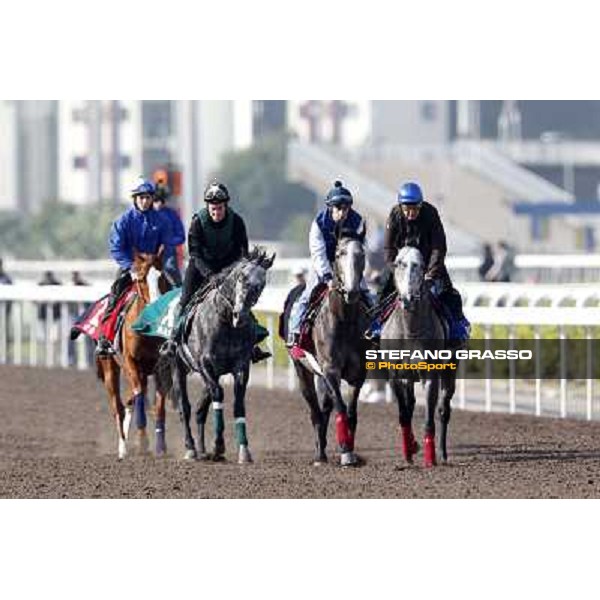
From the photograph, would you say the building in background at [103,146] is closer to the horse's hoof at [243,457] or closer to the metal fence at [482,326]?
the metal fence at [482,326]

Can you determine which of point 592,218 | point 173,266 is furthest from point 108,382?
point 592,218

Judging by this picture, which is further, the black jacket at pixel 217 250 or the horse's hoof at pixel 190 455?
the horse's hoof at pixel 190 455

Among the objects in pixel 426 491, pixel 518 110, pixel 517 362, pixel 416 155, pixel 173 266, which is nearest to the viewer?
pixel 426 491

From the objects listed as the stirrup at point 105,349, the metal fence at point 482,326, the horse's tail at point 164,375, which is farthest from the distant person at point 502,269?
the horse's tail at point 164,375

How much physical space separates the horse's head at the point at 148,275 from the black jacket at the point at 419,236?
238 centimetres

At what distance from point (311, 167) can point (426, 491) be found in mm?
71512

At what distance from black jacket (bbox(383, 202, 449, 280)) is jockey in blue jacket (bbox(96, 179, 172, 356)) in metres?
2.48

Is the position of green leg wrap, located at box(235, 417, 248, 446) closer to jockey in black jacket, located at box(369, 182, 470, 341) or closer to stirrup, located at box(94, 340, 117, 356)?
jockey in black jacket, located at box(369, 182, 470, 341)

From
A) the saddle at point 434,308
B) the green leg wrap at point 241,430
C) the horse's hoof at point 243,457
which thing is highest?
the saddle at point 434,308

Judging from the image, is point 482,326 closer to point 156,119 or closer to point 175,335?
point 175,335

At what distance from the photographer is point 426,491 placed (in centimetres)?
1526

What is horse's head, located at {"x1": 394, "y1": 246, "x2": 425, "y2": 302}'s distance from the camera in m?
16.1

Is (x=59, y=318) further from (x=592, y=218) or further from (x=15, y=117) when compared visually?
(x=15, y=117)

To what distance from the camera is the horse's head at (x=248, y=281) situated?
54.5 ft
